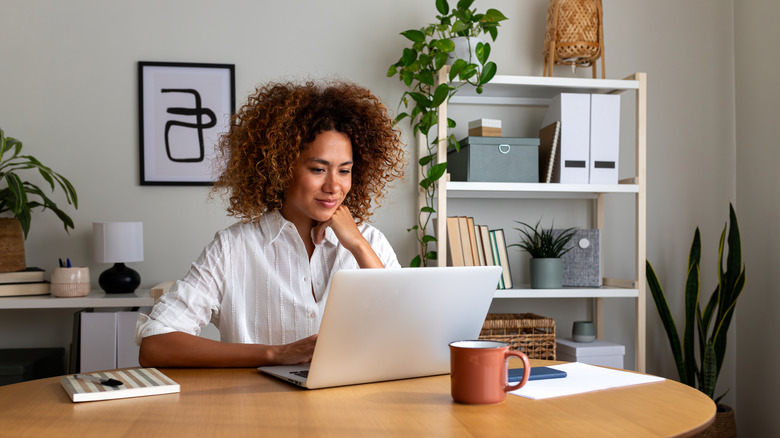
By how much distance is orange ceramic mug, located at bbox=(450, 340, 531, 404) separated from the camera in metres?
1.04

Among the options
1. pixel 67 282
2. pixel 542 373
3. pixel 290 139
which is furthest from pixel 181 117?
pixel 542 373

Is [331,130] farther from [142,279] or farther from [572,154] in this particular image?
[142,279]

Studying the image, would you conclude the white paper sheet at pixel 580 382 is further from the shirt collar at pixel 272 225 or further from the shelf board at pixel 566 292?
the shelf board at pixel 566 292

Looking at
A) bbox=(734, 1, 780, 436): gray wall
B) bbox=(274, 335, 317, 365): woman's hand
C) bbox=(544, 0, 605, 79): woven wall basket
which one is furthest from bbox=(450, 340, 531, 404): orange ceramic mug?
bbox=(734, 1, 780, 436): gray wall

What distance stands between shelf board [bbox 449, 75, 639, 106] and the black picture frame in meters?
1.02

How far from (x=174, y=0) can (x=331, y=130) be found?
165 cm

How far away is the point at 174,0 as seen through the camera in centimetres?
298

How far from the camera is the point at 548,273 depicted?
2.85 meters

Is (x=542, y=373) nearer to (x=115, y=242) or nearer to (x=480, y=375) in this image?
(x=480, y=375)

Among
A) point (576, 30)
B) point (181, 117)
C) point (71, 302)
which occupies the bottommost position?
point (71, 302)

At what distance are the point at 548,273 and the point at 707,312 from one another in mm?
688

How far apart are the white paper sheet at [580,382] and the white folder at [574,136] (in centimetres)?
160

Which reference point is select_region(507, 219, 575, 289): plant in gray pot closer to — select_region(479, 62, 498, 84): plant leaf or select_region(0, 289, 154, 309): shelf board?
select_region(479, 62, 498, 84): plant leaf

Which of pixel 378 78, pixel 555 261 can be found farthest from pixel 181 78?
pixel 555 261
